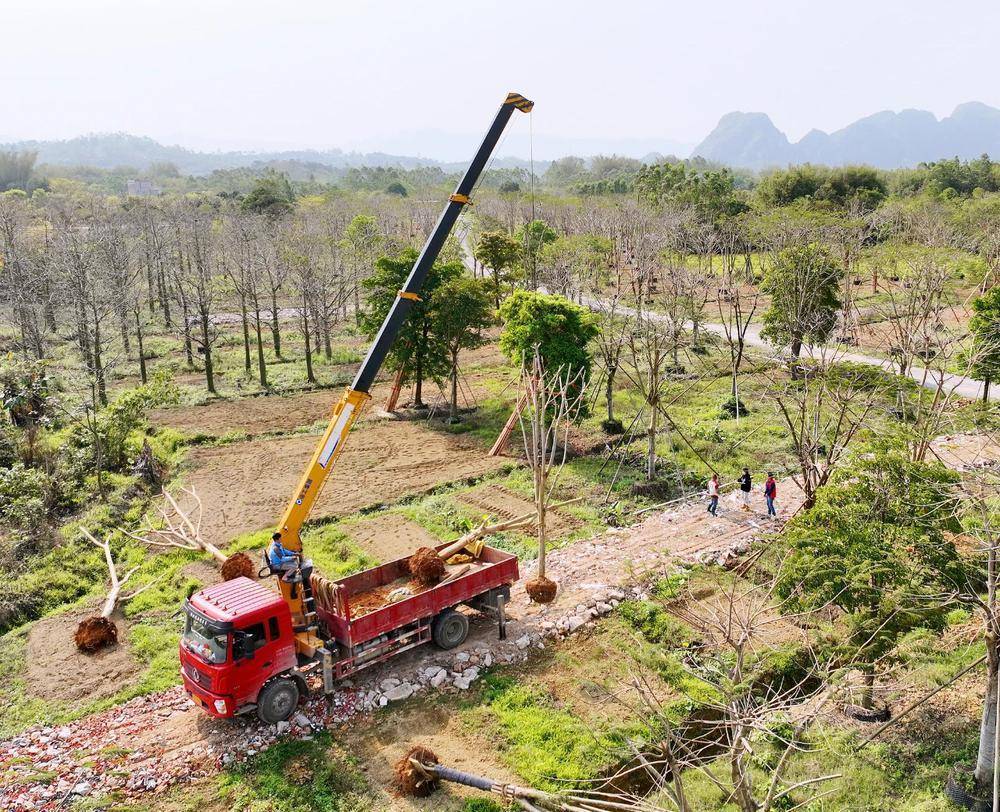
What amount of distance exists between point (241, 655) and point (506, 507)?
34.4ft

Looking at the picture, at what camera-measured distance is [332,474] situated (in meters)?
24.5

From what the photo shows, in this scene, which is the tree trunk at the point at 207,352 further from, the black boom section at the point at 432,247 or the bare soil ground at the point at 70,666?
the black boom section at the point at 432,247

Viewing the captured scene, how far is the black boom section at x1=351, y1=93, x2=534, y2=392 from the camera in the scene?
14.8m

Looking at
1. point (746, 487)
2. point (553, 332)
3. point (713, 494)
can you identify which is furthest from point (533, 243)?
point (713, 494)

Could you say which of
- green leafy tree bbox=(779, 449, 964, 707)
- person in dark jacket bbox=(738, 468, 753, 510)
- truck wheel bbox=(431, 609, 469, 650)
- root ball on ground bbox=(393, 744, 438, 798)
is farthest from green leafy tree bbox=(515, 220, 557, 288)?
root ball on ground bbox=(393, 744, 438, 798)

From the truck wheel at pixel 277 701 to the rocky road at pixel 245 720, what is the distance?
16 centimetres

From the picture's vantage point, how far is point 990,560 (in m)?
9.07

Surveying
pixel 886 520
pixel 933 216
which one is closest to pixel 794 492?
pixel 886 520

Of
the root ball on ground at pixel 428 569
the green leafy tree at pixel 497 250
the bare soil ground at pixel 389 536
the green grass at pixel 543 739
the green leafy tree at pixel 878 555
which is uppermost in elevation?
the green leafy tree at pixel 497 250

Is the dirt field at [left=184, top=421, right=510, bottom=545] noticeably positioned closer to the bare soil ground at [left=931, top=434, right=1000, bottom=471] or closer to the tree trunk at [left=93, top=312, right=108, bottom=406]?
the tree trunk at [left=93, top=312, right=108, bottom=406]

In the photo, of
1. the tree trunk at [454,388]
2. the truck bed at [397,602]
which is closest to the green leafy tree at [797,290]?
the tree trunk at [454,388]

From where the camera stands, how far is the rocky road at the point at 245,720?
1169cm

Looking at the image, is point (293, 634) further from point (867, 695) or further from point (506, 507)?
point (867, 695)

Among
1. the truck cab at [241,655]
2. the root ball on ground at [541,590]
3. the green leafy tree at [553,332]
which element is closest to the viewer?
the truck cab at [241,655]
